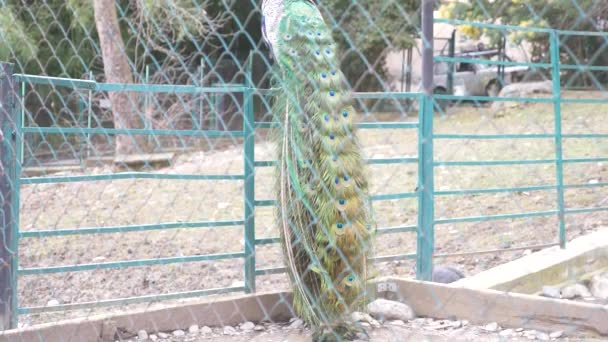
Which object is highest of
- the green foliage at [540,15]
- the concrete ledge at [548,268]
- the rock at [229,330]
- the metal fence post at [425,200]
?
the green foliage at [540,15]

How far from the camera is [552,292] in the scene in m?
4.45

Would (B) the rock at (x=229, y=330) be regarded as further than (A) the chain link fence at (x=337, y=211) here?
Yes

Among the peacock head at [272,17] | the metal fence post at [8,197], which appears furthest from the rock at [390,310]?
the metal fence post at [8,197]

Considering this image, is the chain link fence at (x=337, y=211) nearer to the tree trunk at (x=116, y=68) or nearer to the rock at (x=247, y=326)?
the rock at (x=247, y=326)

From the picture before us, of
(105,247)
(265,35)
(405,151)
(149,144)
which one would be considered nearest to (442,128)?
(405,151)

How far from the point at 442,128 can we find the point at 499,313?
6.85 m

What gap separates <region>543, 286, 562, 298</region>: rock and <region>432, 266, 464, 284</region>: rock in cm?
58

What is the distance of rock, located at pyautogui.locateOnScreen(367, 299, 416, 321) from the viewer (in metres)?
4.12

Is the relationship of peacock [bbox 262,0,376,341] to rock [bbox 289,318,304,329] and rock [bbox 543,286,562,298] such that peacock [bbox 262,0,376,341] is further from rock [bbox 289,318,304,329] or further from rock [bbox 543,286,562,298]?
rock [bbox 543,286,562,298]

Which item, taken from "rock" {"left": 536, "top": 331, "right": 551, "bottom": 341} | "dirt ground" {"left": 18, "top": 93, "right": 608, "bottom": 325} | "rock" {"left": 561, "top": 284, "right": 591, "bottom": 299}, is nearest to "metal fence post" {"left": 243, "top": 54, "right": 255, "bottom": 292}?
"dirt ground" {"left": 18, "top": 93, "right": 608, "bottom": 325}

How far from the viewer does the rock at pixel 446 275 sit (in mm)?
4867

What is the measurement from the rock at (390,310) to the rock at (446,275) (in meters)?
0.71

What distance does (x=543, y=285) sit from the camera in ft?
15.3

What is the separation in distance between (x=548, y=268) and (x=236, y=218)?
11.2 feet
